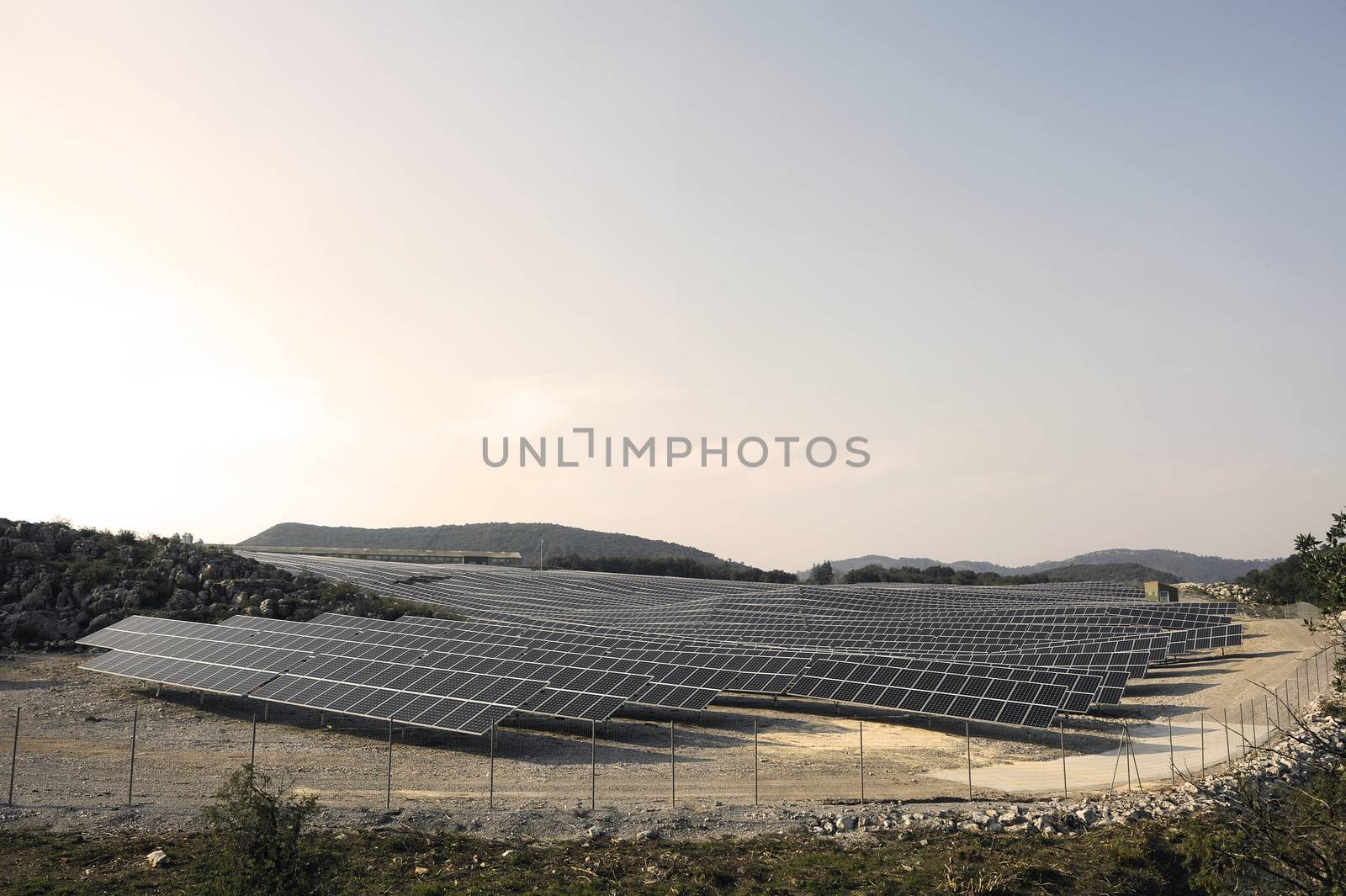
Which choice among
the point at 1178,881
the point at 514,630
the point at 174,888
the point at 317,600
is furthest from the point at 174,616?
the point at 1178,881

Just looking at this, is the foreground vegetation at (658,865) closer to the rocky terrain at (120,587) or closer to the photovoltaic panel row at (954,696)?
the photovoltaic panel row at (954,696)

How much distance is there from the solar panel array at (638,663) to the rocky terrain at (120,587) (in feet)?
20.9

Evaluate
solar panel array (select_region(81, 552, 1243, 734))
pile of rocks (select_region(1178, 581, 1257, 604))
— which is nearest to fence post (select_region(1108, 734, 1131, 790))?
solar panel array (select_region(81, 552, 1243, 734))

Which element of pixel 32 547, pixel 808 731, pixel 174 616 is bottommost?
pixel 808 731

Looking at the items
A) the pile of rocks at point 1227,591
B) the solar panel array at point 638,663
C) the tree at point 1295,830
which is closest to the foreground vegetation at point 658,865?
the tree at point 1295,830

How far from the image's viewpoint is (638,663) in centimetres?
3222

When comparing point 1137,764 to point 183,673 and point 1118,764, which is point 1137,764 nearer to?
point 1118,764

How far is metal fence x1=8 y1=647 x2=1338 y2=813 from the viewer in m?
19.8

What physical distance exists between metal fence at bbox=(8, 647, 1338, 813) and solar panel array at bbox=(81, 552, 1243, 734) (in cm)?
117

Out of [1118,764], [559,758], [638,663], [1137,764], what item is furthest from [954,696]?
[559,758]

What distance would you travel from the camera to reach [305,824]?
1569cm

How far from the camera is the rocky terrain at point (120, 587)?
137 ft

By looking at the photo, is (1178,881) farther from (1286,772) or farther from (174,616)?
(174,616)

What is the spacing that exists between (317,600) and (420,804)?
3655 centimetres
